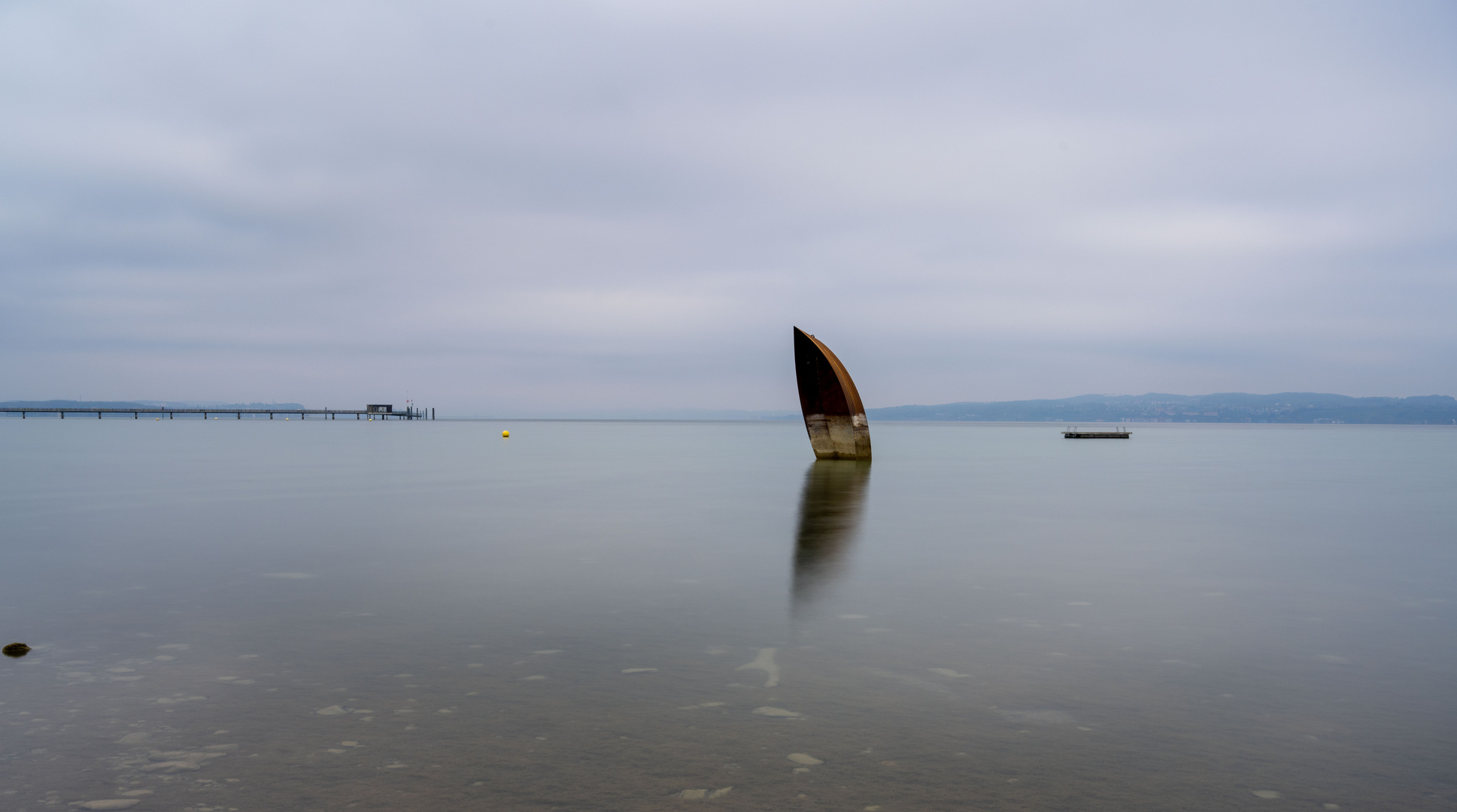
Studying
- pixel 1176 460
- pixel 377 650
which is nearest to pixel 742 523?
pixel 377 650

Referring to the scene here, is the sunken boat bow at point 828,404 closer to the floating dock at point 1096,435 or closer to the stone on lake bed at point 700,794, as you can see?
the stone on lake bed at point 700,794

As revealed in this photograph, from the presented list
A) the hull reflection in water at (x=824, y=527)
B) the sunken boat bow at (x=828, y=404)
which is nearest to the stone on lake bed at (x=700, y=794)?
the hull reflection in water at (x=824, y=527)

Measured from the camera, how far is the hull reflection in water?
1188 cm

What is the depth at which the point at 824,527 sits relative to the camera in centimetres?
1767

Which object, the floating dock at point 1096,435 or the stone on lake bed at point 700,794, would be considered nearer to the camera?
the stone on lake bed at point 700,794

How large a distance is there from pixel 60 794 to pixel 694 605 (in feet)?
20.2

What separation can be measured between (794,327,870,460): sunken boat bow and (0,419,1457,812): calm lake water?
18565 millimetres

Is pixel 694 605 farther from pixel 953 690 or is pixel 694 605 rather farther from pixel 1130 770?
pixel 1130 770

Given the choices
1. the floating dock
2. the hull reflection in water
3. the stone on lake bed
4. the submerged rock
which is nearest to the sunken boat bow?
the hull reflection in water

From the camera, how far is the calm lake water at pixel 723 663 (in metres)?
5.12

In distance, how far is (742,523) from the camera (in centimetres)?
1848

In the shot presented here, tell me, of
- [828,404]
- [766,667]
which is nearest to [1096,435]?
[828,404]

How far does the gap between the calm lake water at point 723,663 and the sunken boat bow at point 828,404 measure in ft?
60.9

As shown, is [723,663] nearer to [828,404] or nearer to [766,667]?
[766,667]
